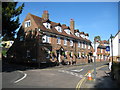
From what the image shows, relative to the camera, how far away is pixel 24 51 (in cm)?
2927

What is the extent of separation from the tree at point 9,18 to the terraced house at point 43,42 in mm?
7743

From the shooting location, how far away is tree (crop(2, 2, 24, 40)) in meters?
17.4

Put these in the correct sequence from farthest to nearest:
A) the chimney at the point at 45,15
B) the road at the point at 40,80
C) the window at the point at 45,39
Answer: the chimney at the point at 45,15 → the window at the point at 45,39 → the road at the point at 40,80

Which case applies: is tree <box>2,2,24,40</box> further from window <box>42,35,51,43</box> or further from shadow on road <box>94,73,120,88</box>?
shadow on road <box>94,73,120,88</box>

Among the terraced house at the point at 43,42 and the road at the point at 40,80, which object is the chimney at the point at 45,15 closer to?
the terraced house at the point at 43,42

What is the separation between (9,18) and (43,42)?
1047 cm

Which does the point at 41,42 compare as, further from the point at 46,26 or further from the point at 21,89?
the point at 21,89

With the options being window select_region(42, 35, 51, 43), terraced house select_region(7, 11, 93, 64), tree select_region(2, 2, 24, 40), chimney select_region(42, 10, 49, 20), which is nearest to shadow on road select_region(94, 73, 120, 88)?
tree select_region(2, 2, 24, 40)

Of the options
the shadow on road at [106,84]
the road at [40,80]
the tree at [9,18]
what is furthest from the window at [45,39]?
the shadow on road at [106,84]

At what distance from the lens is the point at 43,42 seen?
2764 centimetres

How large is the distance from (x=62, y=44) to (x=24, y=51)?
331 inches


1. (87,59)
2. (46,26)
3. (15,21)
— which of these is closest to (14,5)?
(15,21)

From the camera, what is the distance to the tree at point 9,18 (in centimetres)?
1742

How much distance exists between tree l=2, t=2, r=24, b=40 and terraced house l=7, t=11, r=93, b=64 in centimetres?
774
